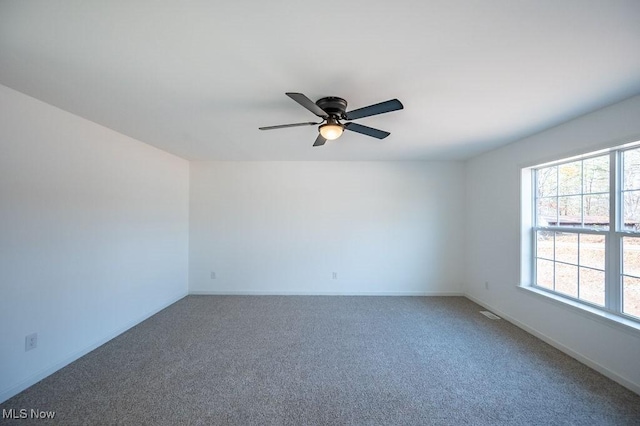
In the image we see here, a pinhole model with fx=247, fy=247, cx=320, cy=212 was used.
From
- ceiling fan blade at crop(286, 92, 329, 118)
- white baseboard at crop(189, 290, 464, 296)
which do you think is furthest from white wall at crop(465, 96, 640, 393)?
ceiling fan blade at crop(286, 92, 329, 118)

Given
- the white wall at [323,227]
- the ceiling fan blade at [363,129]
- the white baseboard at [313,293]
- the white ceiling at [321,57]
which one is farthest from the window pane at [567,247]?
the ceiling fan blade at [363,129]

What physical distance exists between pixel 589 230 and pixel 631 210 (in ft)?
1.22

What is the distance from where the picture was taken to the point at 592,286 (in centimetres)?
242

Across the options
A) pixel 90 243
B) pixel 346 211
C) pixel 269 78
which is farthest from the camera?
pixel 346 211

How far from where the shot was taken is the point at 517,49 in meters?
1.42

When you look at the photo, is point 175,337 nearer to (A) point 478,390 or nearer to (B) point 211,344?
(B) point 211,344

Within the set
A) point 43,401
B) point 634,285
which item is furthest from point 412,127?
point 43,401

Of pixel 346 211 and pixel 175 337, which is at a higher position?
pixel 346 211

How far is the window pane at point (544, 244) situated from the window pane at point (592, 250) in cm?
37

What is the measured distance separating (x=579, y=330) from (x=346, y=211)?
310cm

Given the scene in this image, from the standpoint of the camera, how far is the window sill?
6.59 feet

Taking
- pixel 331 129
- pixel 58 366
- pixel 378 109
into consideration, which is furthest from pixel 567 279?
pixel 58 366

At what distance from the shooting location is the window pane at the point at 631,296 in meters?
2.08

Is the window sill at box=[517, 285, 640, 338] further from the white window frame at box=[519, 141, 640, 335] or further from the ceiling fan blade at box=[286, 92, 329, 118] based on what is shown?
the ceiling fan blade at box=[286, 92, 329, 118]
